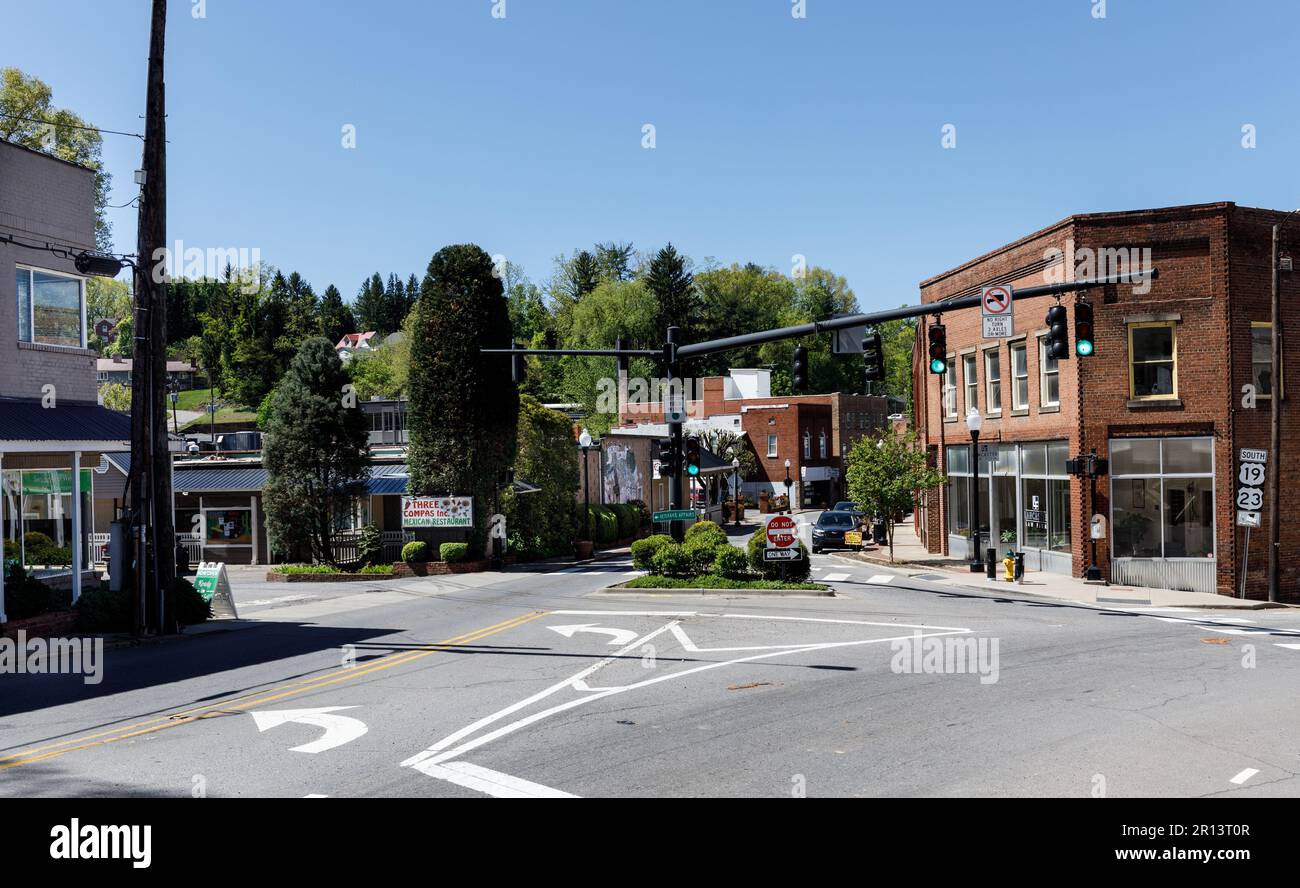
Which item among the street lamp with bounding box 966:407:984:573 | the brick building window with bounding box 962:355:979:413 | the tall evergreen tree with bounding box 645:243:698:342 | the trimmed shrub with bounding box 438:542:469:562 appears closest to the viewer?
the street lamp with bounding box 966:407:984:573

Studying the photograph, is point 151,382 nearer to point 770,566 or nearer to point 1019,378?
point 770,566

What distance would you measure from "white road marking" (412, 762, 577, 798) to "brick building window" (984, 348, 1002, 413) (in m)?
29.1

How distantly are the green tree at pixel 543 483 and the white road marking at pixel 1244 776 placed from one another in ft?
106

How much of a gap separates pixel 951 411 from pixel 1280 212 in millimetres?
13360

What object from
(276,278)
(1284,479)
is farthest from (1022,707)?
(276,278)

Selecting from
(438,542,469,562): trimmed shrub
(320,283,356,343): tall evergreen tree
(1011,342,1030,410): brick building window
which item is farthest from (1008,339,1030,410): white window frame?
(320,283,356,343): tall evergreen tree

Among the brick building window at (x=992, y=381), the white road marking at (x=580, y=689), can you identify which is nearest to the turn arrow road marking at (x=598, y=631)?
the white road marking at (x=580, y=689)

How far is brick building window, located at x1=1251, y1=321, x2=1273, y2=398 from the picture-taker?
28625 mm

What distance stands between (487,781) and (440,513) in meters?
28.3

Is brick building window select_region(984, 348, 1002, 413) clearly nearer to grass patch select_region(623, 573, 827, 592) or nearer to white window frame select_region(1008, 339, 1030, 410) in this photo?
white window frame select_region(1008, 339, 1030, 410)

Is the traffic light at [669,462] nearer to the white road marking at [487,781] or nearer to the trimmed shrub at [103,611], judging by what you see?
the trimmed shrub at [103,611]

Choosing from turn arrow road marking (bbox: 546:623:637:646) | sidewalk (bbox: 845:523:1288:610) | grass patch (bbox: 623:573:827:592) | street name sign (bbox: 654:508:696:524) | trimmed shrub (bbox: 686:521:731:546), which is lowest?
sidewalk (bbox: 845:523:1288:610)
